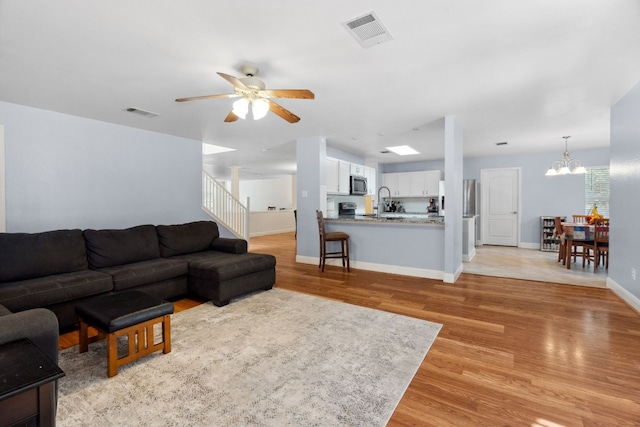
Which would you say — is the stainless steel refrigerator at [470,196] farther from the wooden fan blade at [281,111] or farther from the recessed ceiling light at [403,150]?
the wooden fan blade at [281,111]

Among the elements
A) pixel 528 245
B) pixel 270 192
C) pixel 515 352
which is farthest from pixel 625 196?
pixel 270 192

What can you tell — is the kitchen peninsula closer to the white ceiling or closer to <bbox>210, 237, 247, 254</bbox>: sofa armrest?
the white ceiling

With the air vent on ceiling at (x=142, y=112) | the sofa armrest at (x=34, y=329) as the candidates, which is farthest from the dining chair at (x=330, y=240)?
the sofa armrest at (x=34, y=329)

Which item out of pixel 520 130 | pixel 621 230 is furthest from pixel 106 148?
pixel 621 230

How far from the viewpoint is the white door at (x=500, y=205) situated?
24.7ft

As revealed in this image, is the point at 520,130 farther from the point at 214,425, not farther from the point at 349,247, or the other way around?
the point at 214,425

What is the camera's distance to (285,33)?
2160mm

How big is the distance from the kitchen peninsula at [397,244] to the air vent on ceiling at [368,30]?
2.94 m

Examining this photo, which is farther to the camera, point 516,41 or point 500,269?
point 500,269

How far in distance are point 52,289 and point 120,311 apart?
1.06 m

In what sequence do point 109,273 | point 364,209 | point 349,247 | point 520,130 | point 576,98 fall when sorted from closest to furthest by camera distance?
1. point 109,273
2. point 576,98
3. point 520,130
4. point 349,247
5. point 364,209

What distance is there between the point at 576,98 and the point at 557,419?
360cm

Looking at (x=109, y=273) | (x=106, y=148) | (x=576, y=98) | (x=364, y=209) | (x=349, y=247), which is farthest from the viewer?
(x=364, y=209)

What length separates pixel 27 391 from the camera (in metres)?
1.05
